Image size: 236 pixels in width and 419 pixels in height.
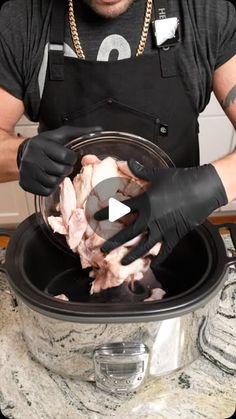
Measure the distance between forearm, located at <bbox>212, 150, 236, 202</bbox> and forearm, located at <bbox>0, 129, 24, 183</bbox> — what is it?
470 millimetres

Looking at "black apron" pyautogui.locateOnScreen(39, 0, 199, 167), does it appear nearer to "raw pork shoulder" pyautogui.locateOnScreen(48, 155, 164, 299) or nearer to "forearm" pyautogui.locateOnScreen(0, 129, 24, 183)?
"forearm" pyautogui.locateOnScreen(0, 129, 24, 183)

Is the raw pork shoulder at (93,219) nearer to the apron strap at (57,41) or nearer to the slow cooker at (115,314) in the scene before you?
the slow cooker at (115,314)

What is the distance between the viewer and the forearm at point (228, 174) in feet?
2.92

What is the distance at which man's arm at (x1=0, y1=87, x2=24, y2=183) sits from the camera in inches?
42.4

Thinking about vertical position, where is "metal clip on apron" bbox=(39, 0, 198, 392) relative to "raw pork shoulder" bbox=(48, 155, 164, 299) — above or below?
above

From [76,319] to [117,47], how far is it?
2.22 feet

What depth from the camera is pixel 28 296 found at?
0.70m

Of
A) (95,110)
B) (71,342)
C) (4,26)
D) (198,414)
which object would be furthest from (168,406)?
(4,26)

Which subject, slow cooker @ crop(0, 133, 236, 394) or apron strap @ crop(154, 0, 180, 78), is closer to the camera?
slow cooker @ crop(0, 133, 236, 394)

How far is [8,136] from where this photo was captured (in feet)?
3.70
